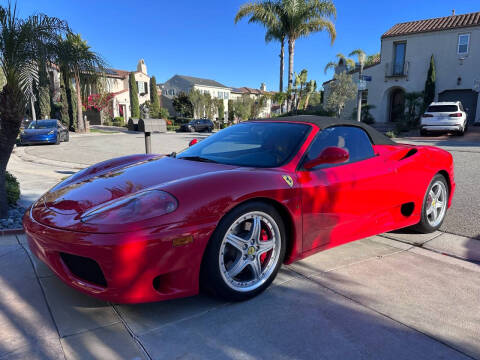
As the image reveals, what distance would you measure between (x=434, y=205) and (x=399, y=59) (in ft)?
81.2

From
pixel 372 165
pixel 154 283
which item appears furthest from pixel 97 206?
pixel 372 165

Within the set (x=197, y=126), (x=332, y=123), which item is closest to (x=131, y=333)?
(x=332, y=123)

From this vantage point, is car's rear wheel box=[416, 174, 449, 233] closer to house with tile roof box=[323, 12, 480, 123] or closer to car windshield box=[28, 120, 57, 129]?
car windshield box=[28, 120, 57, 129]

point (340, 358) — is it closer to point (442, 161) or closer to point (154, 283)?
point (154, 283)

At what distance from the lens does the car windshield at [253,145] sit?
9.08ft

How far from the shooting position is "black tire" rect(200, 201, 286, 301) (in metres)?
2.11

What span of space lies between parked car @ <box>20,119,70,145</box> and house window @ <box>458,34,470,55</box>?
24146mm

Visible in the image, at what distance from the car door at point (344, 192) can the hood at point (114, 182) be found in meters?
0.69

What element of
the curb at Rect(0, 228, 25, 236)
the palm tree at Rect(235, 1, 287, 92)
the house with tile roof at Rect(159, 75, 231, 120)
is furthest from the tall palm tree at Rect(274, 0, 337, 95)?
the house with tile roof at Rect(159, 75, 231, 120)

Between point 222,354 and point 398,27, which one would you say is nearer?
point 222,354

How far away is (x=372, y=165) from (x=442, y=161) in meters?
1.25

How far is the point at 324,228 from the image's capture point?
105 inches

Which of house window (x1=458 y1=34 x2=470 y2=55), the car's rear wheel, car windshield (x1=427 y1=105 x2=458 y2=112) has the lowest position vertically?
the car's rear wheel

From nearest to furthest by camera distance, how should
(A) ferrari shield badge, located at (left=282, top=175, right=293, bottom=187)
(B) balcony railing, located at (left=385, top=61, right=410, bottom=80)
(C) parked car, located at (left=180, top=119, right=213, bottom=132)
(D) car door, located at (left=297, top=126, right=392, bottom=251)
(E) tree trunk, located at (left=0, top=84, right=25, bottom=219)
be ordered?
(A) ferrari shield badge, located at (left=282, top=175, right=293, bottom=187) → (D) car door, located at (left=297, top=126, right=392, bottom=251) → (E) tree trunk, located at (left=0, top=84, right=25, bottom=219) → (B) balcony railing, located at (left=385, top=61, right=410, bottom=80) → (C) parked car, located at (left=180, top=119, right=213, bottom=132)
